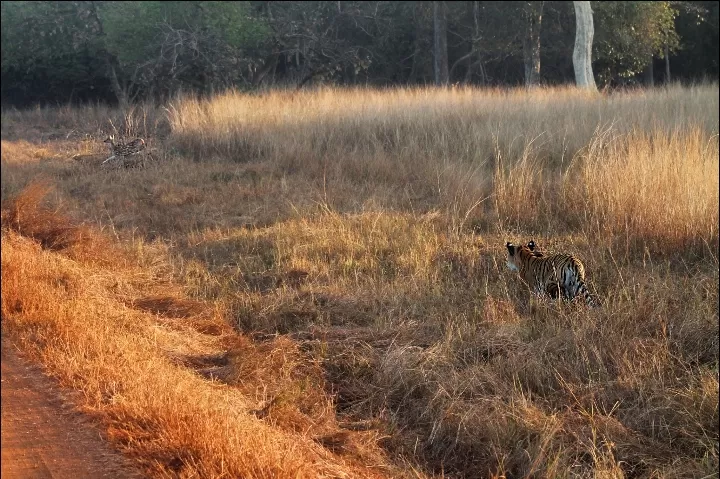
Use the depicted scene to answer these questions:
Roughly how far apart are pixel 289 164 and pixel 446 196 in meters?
3.21

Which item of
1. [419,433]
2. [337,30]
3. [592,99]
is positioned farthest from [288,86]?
[419,433]

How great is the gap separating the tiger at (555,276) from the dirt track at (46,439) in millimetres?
3830

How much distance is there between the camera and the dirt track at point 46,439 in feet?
11.9

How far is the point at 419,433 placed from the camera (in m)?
4.86

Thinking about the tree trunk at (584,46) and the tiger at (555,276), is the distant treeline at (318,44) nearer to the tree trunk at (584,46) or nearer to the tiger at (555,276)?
the tree trunk at (584,46)

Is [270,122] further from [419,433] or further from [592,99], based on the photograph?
[419,433]

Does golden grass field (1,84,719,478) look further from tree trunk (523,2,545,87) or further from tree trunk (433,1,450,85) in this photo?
tree trunk (433,1,450,85)

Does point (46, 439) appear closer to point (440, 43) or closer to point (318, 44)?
point (318, 44)

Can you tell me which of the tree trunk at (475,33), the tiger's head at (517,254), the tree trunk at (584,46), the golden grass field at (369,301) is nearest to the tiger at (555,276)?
the tiger's head at (517,254)

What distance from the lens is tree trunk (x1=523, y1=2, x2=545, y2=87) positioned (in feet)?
87.8

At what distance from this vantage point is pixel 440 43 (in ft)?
91.1

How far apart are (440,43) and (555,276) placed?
22.3 m

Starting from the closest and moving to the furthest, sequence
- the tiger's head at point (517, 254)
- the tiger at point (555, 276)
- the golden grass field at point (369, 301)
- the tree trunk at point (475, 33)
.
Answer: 1. the golden grass field at point (369, 301)
2. the tiger at point (555, 276)
3. the tiger's head at point (517, 254)
4. the tree trunk at point (475, 33)

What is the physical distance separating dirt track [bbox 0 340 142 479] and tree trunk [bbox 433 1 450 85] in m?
24.2
